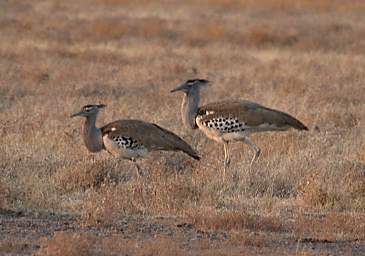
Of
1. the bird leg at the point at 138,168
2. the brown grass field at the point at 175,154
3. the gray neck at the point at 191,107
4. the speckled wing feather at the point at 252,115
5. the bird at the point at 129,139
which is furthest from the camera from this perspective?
the gray neck at the point at 191,107

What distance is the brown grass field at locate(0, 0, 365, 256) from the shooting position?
8.01 m

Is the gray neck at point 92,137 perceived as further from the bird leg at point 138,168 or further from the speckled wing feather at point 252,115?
the speckled wing feather at point 252,115

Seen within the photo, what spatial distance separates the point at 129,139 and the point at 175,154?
4.74ft

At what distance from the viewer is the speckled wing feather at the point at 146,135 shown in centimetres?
1020

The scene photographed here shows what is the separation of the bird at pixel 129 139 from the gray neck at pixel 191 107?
87 cm

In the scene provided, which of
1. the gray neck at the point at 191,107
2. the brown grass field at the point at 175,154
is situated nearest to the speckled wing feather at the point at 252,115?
the gray neck at the point at 191,107

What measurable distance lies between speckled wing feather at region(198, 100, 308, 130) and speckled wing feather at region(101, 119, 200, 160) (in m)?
0.78

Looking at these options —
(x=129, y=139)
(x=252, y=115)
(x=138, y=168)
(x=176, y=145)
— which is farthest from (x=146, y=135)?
(x=252, y=115)

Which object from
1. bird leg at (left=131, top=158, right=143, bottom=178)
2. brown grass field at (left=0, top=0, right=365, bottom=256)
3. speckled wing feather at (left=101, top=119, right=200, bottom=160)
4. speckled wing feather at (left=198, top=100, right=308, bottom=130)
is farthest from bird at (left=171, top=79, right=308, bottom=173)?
bird leg at (left=131, top=158, right=143, bottom=178)

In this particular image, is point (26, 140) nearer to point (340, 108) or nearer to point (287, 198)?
point (287, 198)

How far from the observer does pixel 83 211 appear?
890 centimetres

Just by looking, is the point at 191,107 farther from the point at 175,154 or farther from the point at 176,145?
the point at 176,145

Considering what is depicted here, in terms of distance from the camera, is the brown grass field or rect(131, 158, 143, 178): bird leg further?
rect(131, 158, 143, 178): bird leg

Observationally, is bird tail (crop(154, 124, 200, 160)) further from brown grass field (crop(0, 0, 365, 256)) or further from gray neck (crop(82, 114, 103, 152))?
gray neck (crop(82, 114, 103, 152))
